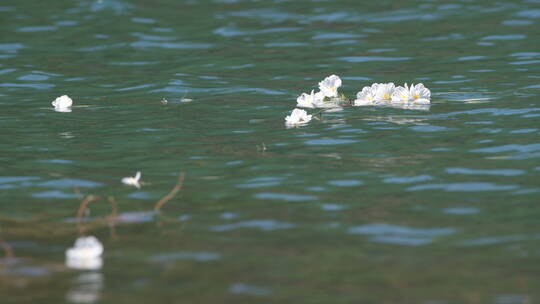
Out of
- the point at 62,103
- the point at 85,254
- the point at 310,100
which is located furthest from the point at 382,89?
the point at 85,254

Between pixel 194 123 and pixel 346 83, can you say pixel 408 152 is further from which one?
pixel 346 83

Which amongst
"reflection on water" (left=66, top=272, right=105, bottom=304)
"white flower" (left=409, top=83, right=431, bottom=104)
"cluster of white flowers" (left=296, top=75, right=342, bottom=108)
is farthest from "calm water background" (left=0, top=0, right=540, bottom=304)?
"cluster of white flowers" (left=296, top=75, right=342, bottom=108)

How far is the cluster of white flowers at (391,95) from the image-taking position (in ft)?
30.9

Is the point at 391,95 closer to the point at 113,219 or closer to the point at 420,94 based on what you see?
the point at 420,94

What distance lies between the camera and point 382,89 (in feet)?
31.2

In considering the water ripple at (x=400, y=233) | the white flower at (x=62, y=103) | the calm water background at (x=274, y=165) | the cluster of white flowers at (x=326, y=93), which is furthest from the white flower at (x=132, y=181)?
the white flower at (x=62, y=103)

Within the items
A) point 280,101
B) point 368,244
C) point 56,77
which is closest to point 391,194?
point 368,244

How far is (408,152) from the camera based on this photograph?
24.4ft

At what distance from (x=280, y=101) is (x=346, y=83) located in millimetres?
1291

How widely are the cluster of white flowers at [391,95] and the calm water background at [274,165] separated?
19 cm

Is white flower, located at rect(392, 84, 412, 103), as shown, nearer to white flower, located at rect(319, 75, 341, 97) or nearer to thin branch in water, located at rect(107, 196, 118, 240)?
white flower, located at rect(319, 75, 341, 97)

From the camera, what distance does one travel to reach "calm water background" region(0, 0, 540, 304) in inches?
191

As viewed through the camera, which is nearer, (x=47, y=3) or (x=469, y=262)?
(x=469, y=262)

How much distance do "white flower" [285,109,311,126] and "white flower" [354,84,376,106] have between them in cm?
100
